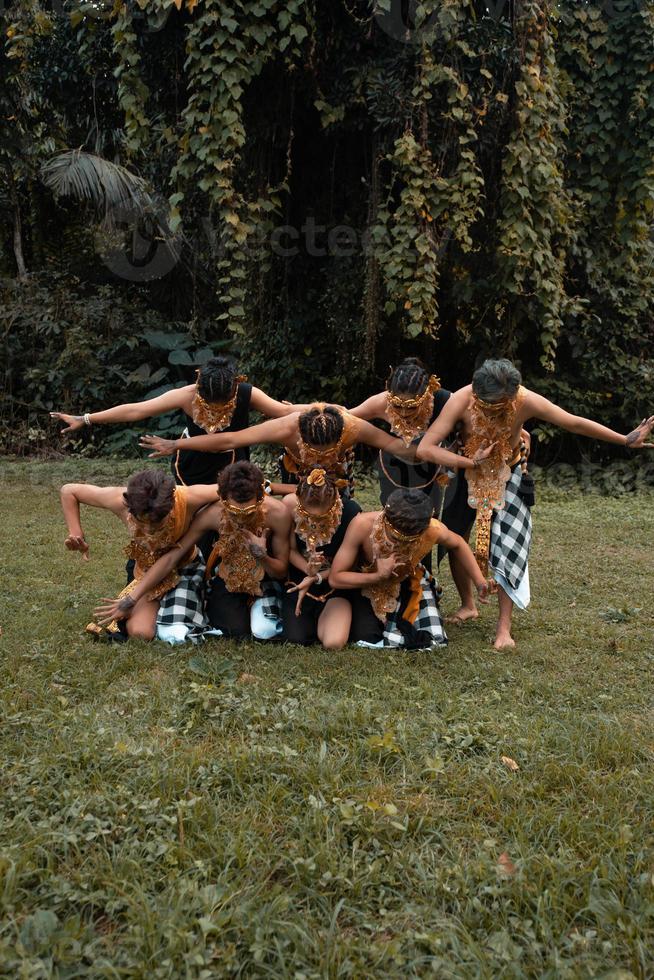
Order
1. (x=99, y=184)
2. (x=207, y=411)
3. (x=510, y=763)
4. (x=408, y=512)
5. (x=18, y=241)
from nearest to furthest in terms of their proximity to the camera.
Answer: (x=510, y=763) → (x=408, y=512) → (x=207, y=411) → (x=99, y=184) → (x=18, y=241)

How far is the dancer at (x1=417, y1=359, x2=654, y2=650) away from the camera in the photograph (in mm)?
4547

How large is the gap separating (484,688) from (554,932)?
1598 mm

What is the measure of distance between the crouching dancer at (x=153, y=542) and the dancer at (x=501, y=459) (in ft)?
4.18

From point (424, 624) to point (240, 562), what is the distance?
A: 1.00 meters

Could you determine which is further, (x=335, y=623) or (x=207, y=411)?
(x=207, y=411)

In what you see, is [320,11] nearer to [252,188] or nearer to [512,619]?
[252,188]

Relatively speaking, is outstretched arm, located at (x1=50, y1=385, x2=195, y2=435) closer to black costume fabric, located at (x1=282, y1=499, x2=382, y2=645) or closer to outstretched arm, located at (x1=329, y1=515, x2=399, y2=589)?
black costume fabric, located at (x1=282, y1=499, x2=382, y2=645)

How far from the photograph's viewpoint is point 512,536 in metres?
4.70

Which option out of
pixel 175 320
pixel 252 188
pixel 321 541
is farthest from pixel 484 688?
pixel 175 320

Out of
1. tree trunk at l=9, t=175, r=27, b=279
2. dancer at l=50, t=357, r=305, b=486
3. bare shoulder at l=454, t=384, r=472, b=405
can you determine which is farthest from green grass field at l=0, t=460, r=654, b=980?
tree trunk at l=9, t=175, r=27, b=279

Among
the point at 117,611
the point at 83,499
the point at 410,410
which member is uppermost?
the point at 410,410

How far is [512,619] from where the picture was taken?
5.05 metres

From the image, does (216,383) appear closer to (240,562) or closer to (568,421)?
(240,562)

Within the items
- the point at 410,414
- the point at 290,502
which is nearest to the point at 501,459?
the point at 410,414
